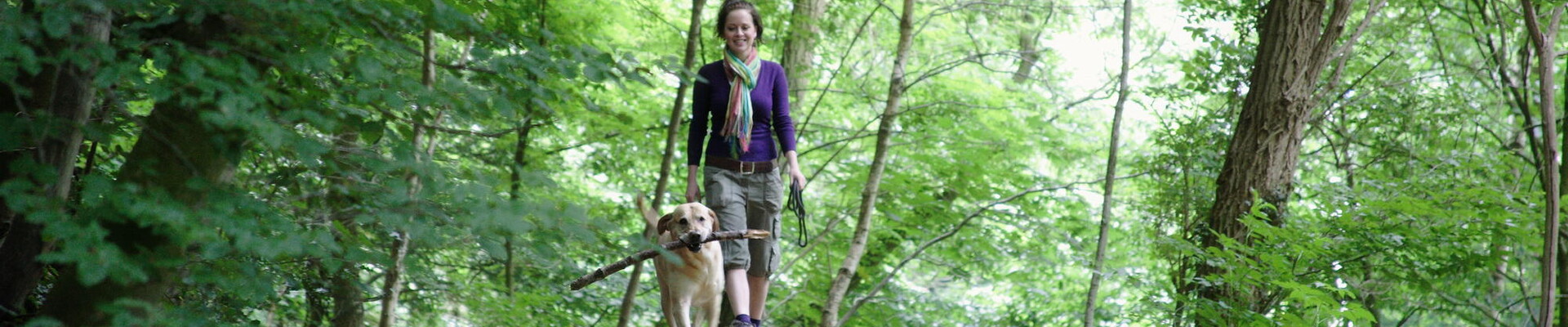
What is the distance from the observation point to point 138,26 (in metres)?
2.97

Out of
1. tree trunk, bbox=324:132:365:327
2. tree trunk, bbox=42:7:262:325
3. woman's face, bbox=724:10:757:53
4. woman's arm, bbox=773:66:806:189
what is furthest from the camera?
woman's arm, bbox=773:66:806:189

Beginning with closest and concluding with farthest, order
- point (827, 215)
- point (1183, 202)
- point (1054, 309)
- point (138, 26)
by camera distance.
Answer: point (138, 26) < point (1183, 202) < point (827, 215) < point (1054, 309)

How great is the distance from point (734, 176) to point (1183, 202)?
4.00 m

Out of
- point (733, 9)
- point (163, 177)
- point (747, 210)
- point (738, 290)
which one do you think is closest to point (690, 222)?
point (738, 290)

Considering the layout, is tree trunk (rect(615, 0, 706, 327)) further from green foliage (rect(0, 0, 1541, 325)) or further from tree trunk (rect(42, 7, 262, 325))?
tree trunk (rect(42, 7, 262, 325))

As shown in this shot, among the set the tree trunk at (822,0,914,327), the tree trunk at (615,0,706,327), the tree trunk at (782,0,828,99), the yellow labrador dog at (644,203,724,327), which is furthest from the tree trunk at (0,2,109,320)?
the tree trunk at (782,0,828,99)

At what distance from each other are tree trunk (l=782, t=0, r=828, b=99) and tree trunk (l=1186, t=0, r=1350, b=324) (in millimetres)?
2710

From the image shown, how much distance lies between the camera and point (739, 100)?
451 centimetres

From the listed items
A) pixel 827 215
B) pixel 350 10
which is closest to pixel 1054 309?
pixel 827 215

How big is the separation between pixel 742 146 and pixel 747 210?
12.0 inches

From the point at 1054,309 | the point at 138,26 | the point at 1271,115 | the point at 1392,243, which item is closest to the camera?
the point at 138,26

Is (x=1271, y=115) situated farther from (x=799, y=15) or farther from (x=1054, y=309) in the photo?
(x=1054, y=309)

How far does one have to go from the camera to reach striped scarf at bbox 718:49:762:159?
177 inches

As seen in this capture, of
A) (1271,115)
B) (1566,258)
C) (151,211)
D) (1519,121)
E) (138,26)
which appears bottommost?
(151,211)
